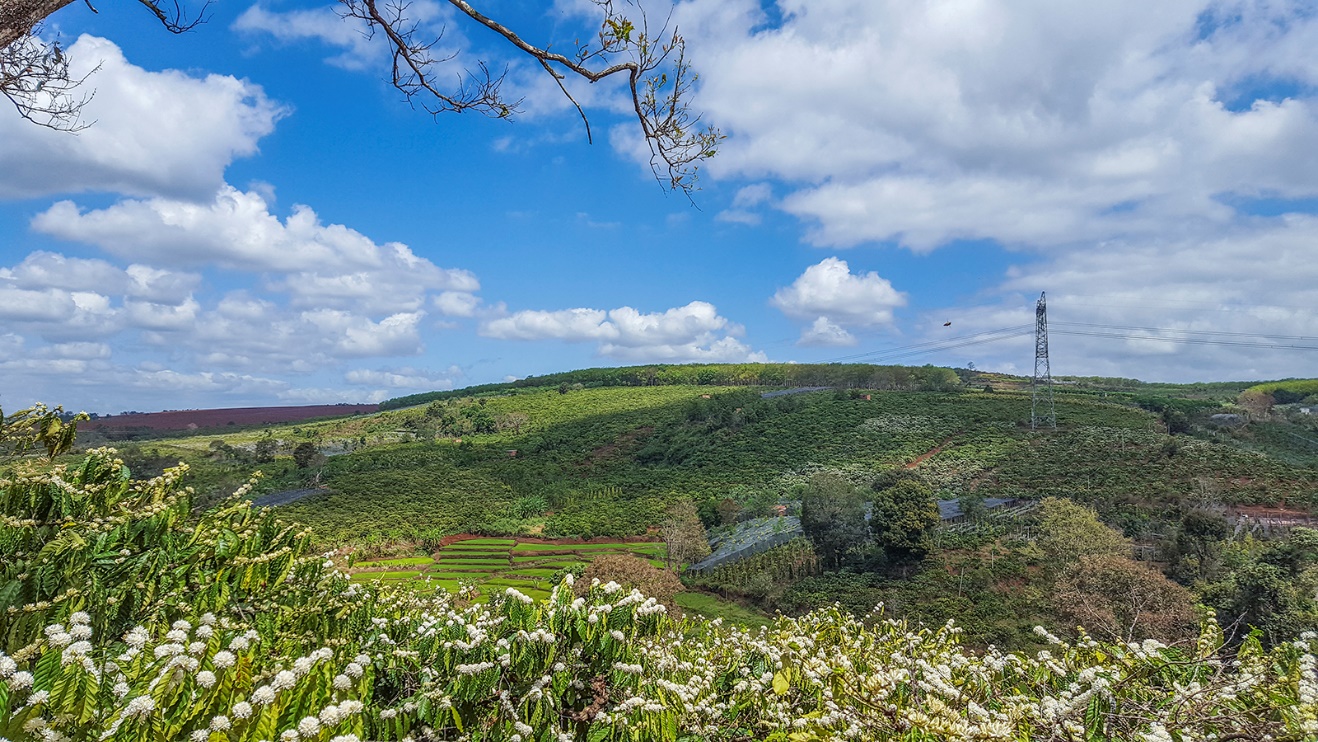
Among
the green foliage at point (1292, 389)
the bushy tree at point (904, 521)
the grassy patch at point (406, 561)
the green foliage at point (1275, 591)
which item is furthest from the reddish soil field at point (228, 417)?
the green foliage at point (1292, 389)

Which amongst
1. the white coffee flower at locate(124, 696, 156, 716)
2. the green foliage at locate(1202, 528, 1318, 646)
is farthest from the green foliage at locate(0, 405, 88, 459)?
the green foliage at locate(1202, 528, 1318, 646)

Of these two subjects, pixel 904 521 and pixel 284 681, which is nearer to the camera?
pixel 284 681

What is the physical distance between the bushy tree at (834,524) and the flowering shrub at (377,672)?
29711 millimetres

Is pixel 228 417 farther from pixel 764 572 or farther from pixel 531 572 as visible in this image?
pixel 764 572

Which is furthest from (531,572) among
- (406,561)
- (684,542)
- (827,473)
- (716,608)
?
(827,473)

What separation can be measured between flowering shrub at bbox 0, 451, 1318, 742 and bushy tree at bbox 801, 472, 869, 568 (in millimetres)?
29711

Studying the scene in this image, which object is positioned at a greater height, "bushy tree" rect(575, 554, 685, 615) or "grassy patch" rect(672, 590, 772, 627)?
"bushy tree" rect(575, 554, 685, 615)

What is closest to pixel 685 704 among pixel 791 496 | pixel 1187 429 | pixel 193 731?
pixel 193 731

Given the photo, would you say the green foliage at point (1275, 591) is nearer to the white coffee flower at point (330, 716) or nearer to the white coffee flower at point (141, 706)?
the white coffee flower at point (330, 716)

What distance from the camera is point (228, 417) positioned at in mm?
88438

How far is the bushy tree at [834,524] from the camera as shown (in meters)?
33.2

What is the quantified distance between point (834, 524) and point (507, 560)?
19.6 meters

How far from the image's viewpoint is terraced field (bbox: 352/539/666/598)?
33156 mm

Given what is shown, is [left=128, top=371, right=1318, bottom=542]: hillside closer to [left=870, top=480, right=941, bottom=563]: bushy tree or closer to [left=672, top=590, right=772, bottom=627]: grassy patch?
[left=870, top=480, right=941, bottom=563]: bushy tree
